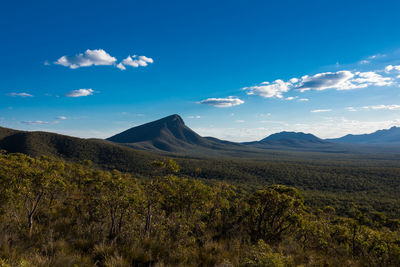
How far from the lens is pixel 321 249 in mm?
8914

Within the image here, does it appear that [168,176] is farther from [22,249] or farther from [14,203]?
[14,203]

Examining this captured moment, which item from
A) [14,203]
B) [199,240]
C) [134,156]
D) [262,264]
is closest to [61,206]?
[14,203]

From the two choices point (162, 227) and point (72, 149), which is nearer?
point (162, 227)

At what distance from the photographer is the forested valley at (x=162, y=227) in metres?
6.11

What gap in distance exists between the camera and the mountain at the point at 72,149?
3529 inches

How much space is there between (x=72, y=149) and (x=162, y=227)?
118m

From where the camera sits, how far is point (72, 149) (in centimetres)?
10562

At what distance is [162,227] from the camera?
803 centimetres

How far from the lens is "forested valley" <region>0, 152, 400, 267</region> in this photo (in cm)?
611

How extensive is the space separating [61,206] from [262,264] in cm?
1148

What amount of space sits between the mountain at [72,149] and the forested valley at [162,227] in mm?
74558

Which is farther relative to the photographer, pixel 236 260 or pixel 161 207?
pixel 161 207

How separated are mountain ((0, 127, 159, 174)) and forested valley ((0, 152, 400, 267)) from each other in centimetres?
7456

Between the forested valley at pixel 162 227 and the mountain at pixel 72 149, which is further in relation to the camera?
the mountain at pixel 72 149
